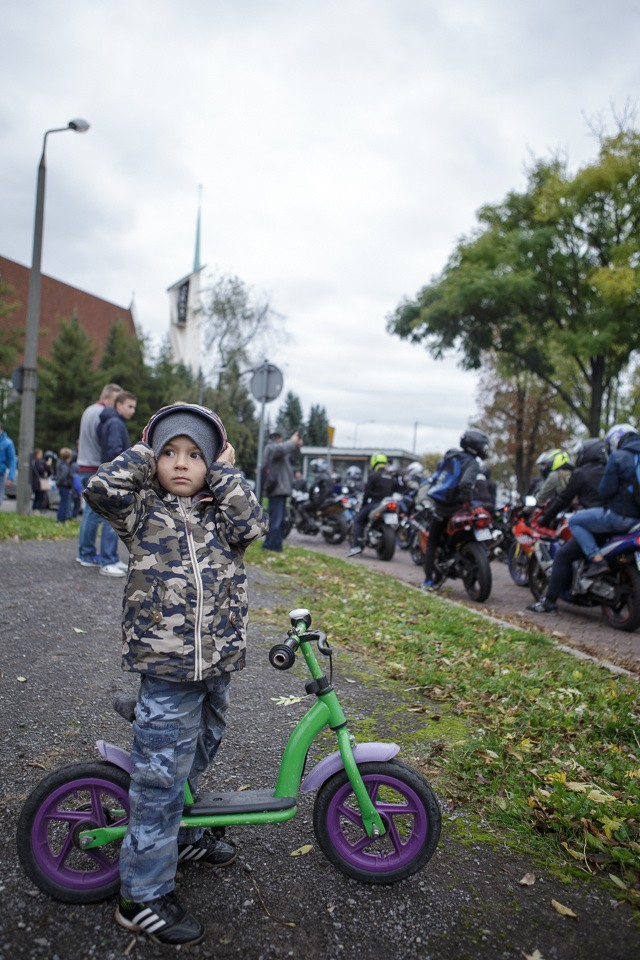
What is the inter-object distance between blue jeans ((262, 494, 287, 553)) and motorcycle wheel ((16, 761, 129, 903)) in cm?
858

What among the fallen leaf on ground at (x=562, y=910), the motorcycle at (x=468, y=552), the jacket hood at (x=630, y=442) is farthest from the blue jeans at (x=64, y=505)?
the fallen leaf on ground at (x=562, y=910)

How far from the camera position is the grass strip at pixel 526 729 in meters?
2.70

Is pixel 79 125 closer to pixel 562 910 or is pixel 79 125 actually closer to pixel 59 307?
pixel 562 910

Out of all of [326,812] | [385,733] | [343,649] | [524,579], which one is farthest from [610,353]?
[326,812]

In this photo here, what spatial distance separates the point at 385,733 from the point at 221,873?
4.66 ft

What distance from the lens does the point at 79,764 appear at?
227cm

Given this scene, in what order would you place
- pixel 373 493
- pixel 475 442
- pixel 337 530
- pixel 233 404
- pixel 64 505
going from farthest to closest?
pixel 233 404, pixel 64 505, pixel 337 530, pixel 373 493, pixel 475 442

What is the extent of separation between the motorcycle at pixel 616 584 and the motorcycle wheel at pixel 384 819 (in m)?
4.76

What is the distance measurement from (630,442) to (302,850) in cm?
521

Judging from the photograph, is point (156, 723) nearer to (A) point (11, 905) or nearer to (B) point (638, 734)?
(A) point (11, 905)

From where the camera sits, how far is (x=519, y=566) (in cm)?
968

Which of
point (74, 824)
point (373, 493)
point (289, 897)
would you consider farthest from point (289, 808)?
point (373, 493)

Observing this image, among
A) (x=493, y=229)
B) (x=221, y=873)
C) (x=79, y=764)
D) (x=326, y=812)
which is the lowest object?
(x=221, y=873)

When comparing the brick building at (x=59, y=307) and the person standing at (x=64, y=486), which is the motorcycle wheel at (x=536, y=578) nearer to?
the person standing at (x=64, y=486)
